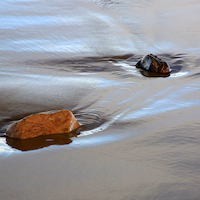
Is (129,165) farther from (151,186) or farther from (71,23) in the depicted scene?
(71,23)

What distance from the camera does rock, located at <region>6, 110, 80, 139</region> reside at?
160cm

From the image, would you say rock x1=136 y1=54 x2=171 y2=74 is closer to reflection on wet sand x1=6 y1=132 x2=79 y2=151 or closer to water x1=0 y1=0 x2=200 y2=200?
water x1=0 y1=0 x2=200 y2=200

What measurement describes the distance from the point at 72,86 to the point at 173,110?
0.87 meters

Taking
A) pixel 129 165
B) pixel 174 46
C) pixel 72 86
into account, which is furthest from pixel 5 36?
pixel 129 165

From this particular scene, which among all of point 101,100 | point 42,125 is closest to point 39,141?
point 42,125

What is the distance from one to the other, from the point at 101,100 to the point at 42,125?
627 mm

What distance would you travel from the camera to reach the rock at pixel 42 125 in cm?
160

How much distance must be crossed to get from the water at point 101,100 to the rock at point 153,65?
0.09 metres

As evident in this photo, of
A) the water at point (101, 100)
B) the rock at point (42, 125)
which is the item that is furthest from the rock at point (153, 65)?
the rock at point (42, 125)

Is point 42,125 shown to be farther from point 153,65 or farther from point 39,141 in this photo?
point 153,65

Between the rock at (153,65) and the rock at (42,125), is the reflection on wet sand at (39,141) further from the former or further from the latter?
the rock at (153,65)

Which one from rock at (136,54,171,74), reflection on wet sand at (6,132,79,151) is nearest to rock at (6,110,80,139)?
reflection on wet sand at (6,132,79,151)

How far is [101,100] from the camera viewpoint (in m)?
2.15

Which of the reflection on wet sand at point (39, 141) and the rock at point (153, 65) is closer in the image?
the reflection on wet sand at point (39, 141)
